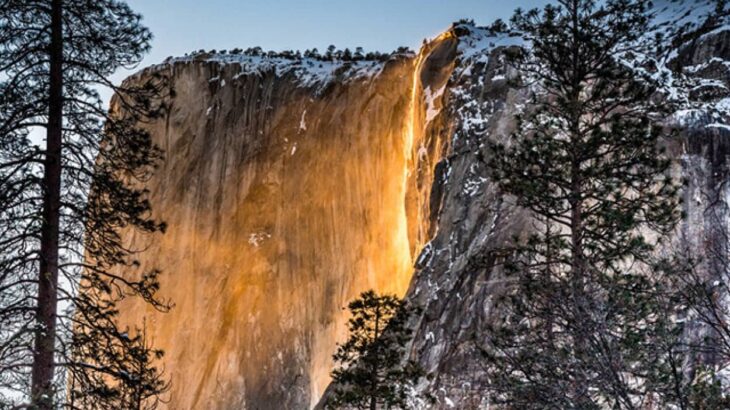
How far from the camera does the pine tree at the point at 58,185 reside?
7621 mm

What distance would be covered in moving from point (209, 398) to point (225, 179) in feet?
37.0

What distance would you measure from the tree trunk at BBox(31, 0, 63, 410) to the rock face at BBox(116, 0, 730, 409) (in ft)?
42.0

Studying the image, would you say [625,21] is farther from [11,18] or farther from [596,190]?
[11,18]

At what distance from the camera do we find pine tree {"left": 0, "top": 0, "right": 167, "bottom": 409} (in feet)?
25.0

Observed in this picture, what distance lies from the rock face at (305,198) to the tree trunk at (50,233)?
42.0ft

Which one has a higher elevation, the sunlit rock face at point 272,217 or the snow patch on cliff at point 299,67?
the snow patch on cliff at point 299,67

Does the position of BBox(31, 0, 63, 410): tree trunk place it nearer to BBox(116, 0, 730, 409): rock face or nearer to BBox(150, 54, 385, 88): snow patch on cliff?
BBox(116, 0, 730, 409): rock face

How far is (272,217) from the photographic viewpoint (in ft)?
109

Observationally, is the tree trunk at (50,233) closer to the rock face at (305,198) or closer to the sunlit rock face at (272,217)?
the rock face at (305,198)

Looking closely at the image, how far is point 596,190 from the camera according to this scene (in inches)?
437

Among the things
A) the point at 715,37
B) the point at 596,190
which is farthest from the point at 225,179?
the point at 596,190

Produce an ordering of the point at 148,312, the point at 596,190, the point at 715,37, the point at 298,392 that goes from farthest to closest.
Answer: the point at 148,312 → the point at 298,392 → the point at 715,37 → the point at 596,190

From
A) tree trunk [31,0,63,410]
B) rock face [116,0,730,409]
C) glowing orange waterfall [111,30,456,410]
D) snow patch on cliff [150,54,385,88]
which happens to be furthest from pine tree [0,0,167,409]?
snow patch on cliff [150,54,385,88]

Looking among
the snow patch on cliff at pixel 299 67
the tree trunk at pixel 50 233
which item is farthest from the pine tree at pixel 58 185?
the snow patch on cliff at pixel 299 67
